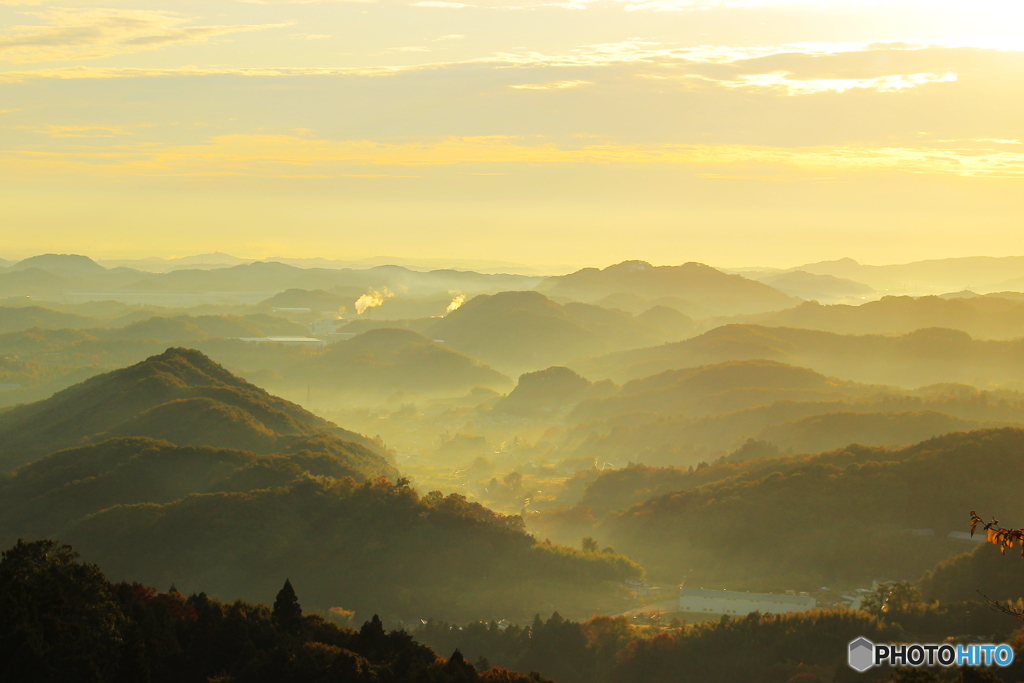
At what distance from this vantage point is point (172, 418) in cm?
13112

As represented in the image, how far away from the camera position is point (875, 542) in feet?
320

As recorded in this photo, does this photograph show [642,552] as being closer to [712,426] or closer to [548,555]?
[548,555]

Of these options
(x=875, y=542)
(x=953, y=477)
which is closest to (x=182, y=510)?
(x=875, y=542)

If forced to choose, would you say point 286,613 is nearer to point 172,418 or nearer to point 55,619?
point 55,619

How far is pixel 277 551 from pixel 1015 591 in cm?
6865

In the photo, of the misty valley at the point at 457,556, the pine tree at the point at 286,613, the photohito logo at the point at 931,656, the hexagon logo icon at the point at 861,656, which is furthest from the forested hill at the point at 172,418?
the photohito logo at the point at 931,656

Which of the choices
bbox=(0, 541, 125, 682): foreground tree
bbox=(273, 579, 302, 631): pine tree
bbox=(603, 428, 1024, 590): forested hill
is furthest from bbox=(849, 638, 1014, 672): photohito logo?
bbox=(0, 541, 125, 682): foreground tree

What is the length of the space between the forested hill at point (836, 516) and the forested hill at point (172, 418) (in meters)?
45.4

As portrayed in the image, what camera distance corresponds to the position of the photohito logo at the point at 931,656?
50344 mm

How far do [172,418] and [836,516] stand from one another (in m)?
93.4

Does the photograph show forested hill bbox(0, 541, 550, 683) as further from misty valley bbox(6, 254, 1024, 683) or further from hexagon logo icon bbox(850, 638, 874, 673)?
hexagon logo icon bbox(850, 638, 874, 673)

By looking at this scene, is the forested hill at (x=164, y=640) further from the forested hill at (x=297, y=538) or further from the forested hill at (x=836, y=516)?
the forested hill at (x=836, y=516)

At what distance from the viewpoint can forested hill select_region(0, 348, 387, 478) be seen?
128 metres

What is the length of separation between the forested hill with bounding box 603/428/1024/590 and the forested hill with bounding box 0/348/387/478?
45.4m
